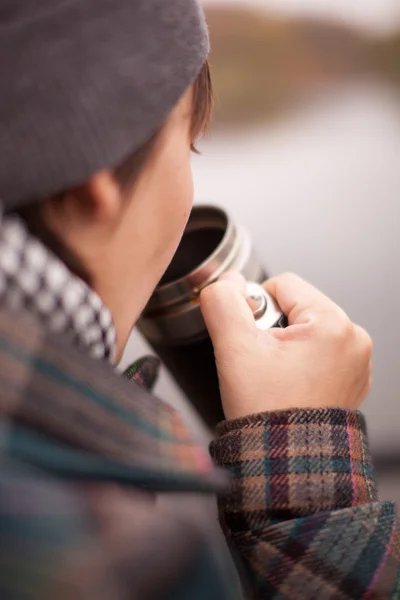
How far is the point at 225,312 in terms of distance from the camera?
1.49 ft

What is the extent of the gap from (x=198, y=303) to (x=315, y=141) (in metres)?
0.46

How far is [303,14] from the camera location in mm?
812

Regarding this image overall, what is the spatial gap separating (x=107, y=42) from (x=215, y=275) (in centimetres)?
23

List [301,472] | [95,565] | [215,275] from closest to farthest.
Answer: [95,565], [301,472], [215,275]

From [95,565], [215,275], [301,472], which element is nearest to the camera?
[95,565]

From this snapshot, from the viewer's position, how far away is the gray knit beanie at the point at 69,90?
279 mm

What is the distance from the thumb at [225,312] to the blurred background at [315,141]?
14.0 inches

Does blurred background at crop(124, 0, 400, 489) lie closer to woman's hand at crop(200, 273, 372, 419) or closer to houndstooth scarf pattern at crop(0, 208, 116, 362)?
woman's hand at crop(200, 273, 372, 419)

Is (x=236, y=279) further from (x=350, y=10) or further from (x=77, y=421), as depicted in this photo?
(x=350, y=10)

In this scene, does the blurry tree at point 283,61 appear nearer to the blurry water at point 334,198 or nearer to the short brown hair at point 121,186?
the blurry water at point 334,198

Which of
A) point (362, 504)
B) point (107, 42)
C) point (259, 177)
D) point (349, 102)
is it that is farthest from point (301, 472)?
point (349, 102)

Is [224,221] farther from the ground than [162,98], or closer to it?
closer to it

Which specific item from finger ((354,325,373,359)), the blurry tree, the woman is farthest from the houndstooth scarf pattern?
the blurry tree

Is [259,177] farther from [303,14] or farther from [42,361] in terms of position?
[42,361]
